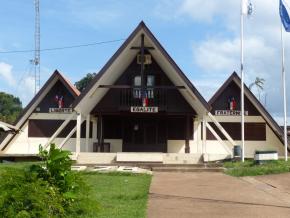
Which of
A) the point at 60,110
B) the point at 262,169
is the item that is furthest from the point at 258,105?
the point at 60,110

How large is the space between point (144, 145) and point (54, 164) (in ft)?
65.5

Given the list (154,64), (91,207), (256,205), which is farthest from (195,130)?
(91,207)

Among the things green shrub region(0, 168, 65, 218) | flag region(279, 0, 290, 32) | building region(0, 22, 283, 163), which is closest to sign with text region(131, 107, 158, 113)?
building region(0, 22, 283, 163)

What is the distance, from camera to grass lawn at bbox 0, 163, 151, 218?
846 centimetres

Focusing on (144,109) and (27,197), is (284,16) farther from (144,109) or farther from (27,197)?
(27,197)

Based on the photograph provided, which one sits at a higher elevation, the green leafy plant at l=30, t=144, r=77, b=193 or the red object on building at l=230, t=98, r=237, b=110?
the red object on building at l=230, t=98, r=237, b=110

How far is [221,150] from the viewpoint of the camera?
29.9m

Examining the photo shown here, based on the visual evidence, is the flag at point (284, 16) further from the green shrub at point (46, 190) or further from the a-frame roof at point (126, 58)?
the green shrub at point (46, 190)

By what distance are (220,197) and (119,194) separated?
2.45m

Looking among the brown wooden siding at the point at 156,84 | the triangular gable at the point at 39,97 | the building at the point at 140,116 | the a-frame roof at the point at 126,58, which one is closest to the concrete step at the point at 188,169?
the building at the point at 140,116

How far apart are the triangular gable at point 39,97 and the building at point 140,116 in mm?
63

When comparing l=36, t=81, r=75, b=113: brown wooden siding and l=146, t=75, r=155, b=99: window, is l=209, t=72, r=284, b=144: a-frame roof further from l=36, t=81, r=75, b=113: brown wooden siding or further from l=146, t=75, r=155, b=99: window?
l=36, t=81, r=75, b=113: brown wooden siding

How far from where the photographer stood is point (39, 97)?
30.6 meters

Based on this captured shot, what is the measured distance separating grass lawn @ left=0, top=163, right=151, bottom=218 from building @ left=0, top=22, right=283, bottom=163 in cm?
807
